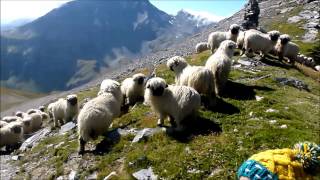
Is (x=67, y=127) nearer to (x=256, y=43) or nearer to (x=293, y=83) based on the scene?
(x=293, y=83)

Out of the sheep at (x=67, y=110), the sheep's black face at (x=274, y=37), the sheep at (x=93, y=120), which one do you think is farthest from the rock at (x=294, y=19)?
the sheep at (x=93, y=120)

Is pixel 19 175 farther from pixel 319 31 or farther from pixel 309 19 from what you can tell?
pixel 309 19

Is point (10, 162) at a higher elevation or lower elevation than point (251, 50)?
lower

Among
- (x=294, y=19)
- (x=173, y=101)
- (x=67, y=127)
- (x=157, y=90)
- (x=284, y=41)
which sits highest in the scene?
(x=157, y=90)

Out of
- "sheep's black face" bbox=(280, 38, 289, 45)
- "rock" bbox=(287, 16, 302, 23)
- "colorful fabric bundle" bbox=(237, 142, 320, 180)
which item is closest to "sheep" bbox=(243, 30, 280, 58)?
"sheep's black face" bbox=(280, 38, 289, 45)

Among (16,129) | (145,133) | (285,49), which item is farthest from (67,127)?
(285,49)

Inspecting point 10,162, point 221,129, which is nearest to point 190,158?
point 221,129
